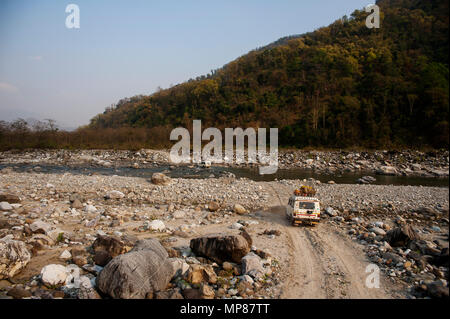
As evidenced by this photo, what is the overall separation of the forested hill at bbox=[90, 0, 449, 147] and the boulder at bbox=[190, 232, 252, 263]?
27.0m

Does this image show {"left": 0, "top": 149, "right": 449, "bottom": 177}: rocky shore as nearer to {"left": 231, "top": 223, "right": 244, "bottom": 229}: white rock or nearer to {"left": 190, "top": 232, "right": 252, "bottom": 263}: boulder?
{"left": 231, "top": 223, "right": 244, "bottom": 229}: white rock

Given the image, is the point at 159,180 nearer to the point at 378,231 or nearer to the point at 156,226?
the point at 156,226

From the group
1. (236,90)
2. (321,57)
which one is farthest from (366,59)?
(236,90)

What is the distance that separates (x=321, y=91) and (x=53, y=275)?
56770 millimetres

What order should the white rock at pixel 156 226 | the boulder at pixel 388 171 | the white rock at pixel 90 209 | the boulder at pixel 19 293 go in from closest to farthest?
the boulder at pixel 19 293, the white rock at pixel 156 226, the white rock at pixel 90 209, the boulder at pixel 388 171

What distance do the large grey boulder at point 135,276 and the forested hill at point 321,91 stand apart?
29.1 m

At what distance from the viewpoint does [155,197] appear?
45.9 feet

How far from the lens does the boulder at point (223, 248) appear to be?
6695 millimetres

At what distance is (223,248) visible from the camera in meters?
6.74

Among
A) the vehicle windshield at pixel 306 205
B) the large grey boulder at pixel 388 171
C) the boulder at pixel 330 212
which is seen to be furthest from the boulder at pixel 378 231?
the large grey boulder at pixel 388 171

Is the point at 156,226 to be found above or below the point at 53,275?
below

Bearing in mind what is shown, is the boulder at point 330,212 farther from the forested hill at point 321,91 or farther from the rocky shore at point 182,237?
the forested hill at point 321,91
